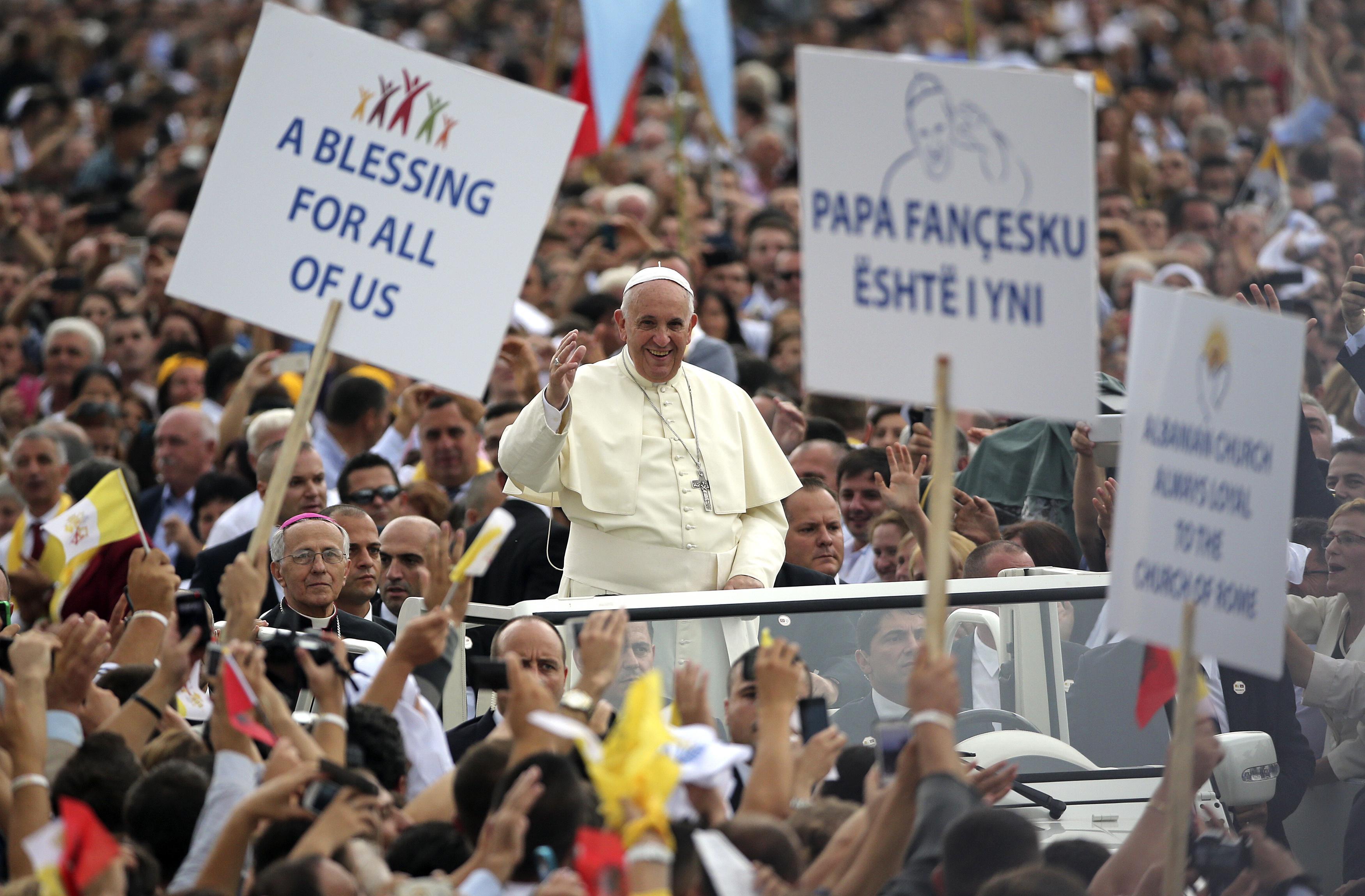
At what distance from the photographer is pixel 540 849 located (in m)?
3.76

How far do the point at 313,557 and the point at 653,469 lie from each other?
1.27 metres

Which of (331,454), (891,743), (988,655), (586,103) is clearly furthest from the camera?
(586,103)

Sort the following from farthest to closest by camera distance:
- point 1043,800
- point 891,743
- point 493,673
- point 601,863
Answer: point 1043,800 → point 493,673 → point 891,743 → point 601,863

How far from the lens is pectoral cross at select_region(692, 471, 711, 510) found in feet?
21.8

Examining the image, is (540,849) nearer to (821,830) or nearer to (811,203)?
(821,830)

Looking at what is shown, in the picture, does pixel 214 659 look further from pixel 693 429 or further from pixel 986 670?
pixel 693 429

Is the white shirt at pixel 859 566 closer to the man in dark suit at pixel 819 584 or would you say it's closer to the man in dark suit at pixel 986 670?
Answer: the man in dark suit at pixel 819 584

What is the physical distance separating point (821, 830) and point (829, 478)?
432 cm

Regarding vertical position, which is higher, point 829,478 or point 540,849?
point 829,478

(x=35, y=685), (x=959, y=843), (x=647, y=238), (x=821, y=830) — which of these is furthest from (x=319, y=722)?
(x=647, y=238)

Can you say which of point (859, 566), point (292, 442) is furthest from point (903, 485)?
point (292, 442)

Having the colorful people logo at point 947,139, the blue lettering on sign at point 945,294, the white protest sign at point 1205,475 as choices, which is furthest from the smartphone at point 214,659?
the white protest sign at point 1205,475

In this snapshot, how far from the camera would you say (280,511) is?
25.3 ft

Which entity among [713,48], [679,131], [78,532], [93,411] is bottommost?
[78,532]
